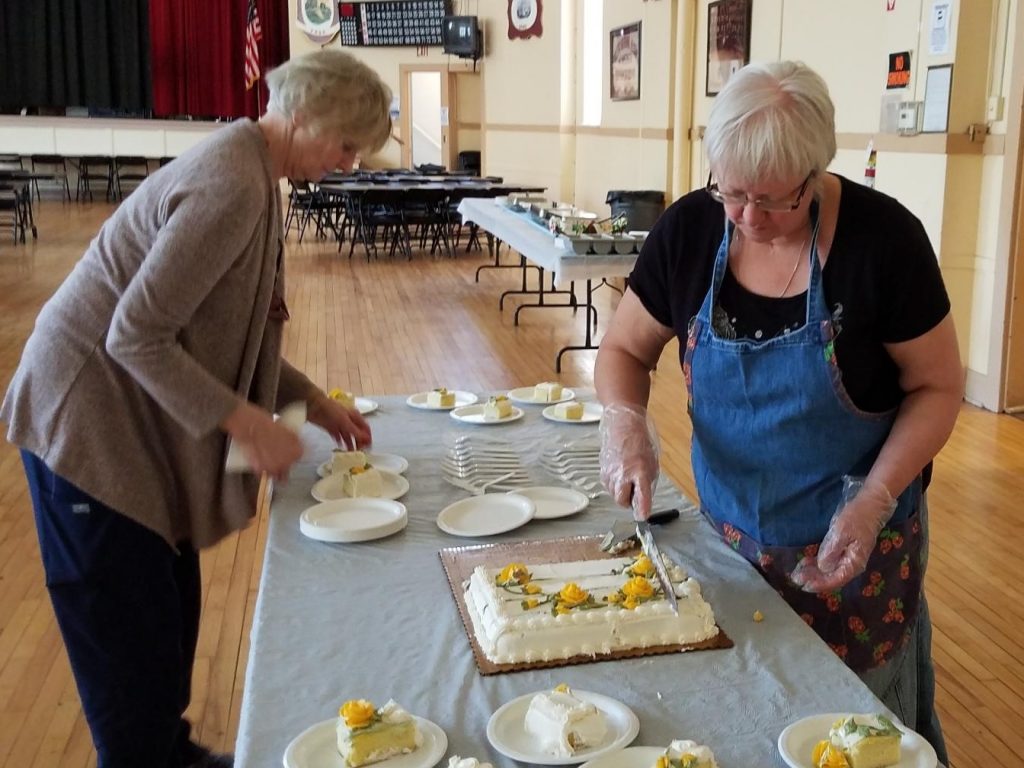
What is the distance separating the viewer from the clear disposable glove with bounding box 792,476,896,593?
151 centimetres

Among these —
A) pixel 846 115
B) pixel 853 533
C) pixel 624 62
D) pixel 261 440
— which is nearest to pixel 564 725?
pixel 853 533

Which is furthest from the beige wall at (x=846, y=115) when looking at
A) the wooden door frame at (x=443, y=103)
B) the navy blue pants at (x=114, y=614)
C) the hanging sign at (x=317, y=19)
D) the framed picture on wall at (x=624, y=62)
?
the hanging sign at (x=317, y=19)

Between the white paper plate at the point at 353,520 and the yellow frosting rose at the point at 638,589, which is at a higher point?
the yellow frosting rose at the point at 638,589

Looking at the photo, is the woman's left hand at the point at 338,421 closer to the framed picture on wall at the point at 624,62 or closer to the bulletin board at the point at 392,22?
the framed picture on wall at the point at 624,62

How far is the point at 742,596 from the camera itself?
155cm

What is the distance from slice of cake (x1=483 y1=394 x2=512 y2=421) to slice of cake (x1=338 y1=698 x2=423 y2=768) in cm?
126

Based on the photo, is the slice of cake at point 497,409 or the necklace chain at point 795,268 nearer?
the necklace chain at point 795,268

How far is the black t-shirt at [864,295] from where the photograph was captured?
1520 mm

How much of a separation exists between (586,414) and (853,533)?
3.27 feet

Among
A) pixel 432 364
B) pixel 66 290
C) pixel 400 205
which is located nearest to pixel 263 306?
pixel 66 290

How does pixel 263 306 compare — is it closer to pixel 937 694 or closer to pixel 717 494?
pixel 717 494

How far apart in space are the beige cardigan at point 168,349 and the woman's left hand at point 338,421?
32 centimetres

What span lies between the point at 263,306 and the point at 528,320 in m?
6.09

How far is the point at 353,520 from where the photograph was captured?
5.98ft
